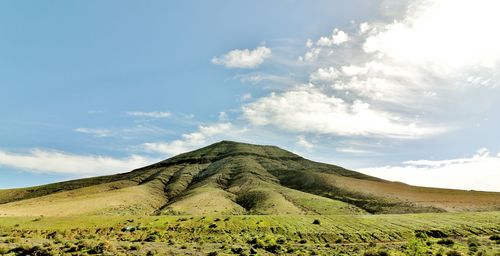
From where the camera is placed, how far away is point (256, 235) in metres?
64.2

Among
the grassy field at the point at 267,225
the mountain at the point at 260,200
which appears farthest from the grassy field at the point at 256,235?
the mountain at the point at 260,200

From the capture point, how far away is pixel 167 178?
652ft

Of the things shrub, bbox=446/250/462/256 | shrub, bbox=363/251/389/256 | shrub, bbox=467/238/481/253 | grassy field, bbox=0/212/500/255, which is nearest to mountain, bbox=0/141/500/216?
grassy field, bbox=0/212/500/255

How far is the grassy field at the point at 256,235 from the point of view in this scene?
156 ft

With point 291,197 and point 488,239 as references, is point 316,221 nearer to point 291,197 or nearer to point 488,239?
point 488,239

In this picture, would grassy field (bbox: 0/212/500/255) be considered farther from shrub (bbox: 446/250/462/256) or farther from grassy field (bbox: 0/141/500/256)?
grassy field (bbox: 0/141/500/256)

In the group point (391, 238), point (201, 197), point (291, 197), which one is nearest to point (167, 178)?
point (201, 197)

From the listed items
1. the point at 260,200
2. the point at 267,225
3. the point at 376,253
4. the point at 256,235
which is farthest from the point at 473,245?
the point at 260,200

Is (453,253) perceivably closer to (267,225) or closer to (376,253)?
(376,253)

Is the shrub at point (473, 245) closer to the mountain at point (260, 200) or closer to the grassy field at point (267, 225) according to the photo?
the grassy field at point (267, 225)

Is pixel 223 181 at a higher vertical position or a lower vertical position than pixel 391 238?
higher

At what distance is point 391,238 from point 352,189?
294 ft

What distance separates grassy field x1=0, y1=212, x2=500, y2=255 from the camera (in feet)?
156

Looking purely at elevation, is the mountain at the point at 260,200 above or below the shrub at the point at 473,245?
above
